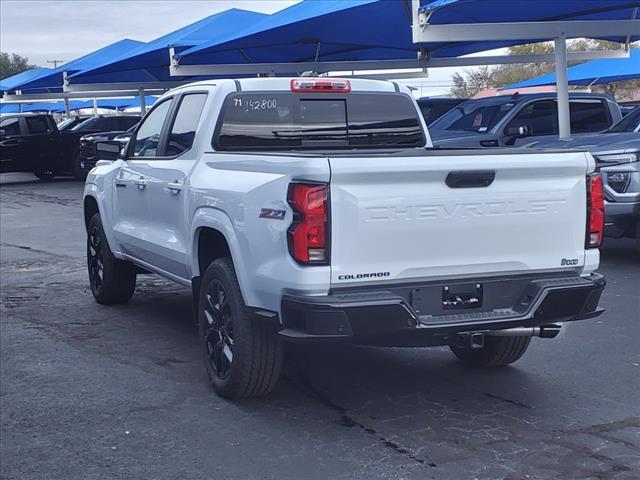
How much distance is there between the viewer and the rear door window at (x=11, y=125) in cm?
2506

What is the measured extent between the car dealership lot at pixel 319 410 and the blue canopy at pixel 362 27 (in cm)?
671

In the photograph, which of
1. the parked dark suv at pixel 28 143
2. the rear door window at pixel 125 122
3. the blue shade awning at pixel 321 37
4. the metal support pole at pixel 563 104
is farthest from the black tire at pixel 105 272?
the rear door window at pixel 125 122

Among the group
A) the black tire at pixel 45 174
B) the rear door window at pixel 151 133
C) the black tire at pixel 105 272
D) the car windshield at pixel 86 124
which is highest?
the rear door window at pixel 151 133

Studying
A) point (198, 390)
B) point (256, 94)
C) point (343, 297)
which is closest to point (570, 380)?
point (343, 297)

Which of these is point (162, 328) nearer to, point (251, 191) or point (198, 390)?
point (198, 390)

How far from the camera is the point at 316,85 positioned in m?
6.50

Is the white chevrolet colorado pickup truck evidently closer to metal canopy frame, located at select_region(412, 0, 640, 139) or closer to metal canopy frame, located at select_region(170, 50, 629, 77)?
metal canopy frame, located at select_region(412, 0, 640, 139)

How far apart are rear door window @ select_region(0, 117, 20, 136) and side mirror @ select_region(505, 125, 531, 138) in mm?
16223

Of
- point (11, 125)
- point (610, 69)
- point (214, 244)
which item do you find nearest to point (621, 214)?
point (214, 244)

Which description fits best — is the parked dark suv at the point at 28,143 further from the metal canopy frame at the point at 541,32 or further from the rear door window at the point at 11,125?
the metal canopy frame at the point at 541,32

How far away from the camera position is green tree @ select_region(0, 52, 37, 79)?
83875 millimetres

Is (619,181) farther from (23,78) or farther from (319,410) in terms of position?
(23,78)

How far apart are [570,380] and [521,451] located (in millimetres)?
1376

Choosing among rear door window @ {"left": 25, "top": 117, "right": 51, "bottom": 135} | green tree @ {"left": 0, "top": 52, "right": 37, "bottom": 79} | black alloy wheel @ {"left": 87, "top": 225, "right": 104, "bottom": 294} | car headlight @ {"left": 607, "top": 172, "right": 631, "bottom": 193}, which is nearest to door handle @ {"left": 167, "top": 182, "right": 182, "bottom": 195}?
black alloy wheel @ {"left": 87, "top": 225, "right": 104, "bottom": 294}
